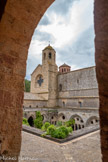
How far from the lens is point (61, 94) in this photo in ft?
86.3

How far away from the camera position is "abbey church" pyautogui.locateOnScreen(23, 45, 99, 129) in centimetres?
1942

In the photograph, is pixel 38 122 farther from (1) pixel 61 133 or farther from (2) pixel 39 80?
(1) pixel 61 133

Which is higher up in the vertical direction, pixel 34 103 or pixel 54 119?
pixel 34 103

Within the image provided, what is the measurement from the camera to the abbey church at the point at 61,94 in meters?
19.4

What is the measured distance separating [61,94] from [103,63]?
25.6 meters

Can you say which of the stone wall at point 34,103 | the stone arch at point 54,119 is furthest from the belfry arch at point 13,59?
the stone arch at point 54,119

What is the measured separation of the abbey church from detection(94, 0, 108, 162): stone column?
703 inches

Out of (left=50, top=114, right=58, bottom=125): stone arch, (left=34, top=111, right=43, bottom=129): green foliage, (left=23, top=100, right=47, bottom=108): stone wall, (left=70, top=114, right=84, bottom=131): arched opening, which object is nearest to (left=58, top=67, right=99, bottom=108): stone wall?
(left=70, top=114, right=84, bottom=131): arched opening

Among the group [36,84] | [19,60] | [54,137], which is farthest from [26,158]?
[36,84]

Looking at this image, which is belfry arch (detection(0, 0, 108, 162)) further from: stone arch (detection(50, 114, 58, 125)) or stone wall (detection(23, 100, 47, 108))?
stone arch (detection(50, 114, 58, 125))

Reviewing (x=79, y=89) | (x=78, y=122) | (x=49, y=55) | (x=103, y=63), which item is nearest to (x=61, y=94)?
(x=79, y=89)

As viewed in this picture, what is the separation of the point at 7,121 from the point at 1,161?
0.51 metres

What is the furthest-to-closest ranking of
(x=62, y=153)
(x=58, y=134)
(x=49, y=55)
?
(x=49, y=55)
(x=58, y=134)
(x=62, y=153)

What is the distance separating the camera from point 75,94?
23.9 m
